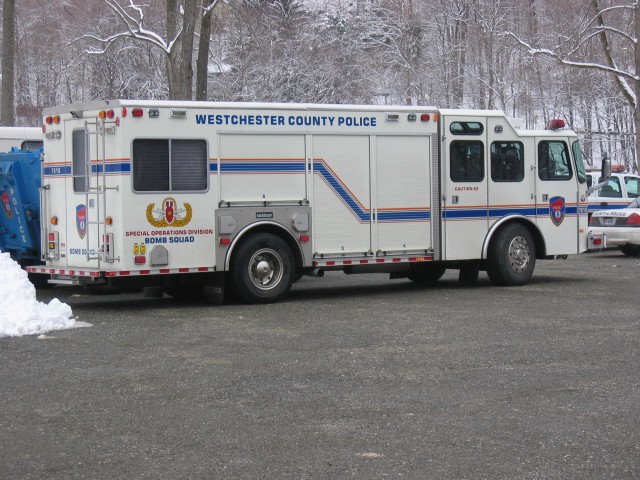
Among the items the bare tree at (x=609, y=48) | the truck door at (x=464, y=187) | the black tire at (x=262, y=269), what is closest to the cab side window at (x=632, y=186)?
the bare tree at (x=609, y=48)

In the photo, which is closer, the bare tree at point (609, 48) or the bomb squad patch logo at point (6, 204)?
the bomb squad patch logo at point (6, 204)

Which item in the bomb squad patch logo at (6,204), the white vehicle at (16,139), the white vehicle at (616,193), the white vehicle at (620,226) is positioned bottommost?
the white vehicle at (620,226)

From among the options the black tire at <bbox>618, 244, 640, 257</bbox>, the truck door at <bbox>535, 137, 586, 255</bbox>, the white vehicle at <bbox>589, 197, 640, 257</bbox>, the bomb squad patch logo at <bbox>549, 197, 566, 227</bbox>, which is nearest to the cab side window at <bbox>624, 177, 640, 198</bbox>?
the black tire at <bbox>618, 244, 640, 257</bbox>

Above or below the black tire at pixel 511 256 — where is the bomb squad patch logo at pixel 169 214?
above

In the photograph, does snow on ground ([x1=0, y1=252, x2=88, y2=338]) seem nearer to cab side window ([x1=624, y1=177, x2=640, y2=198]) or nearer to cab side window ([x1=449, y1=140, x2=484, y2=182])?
cab side window ([x1=449, y1=140, x2=484, y2=182])

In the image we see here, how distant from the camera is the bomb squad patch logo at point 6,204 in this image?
15.2m

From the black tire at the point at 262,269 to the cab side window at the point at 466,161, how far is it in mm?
3197

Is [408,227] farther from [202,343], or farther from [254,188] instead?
[202,343]

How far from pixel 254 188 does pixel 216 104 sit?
49.6 inches

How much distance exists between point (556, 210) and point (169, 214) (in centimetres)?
664

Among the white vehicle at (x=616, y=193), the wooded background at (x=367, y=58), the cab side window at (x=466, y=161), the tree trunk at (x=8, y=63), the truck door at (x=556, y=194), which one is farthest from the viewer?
the wooded background at (x=367, y=58)

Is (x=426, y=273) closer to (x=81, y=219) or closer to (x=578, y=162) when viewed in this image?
(x=578, y=162)

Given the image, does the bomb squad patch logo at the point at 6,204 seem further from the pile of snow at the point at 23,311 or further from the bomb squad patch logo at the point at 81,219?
the pile of snow at the point at 23,311

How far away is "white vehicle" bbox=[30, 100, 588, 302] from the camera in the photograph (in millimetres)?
13031
